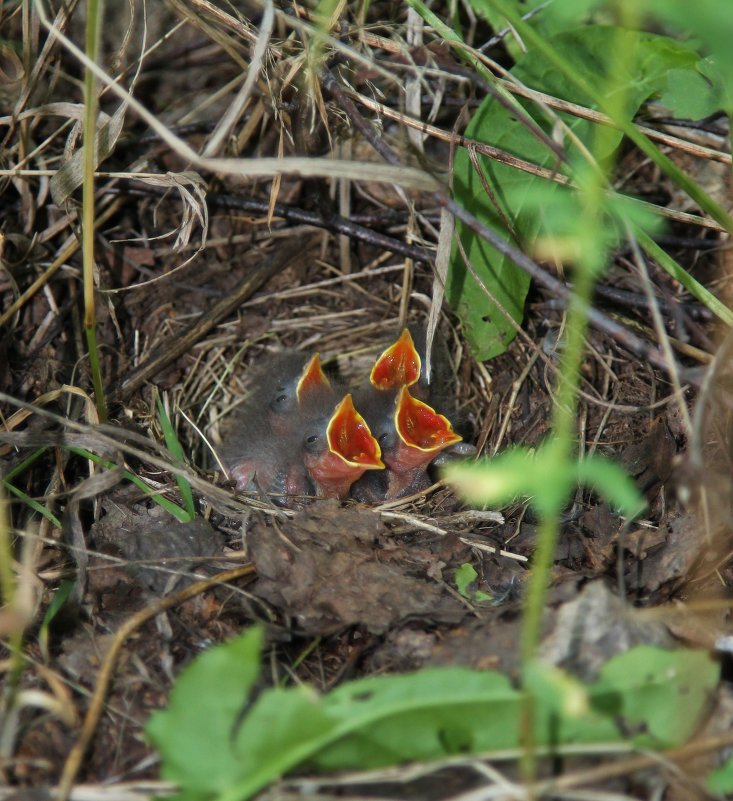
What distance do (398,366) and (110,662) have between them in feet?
4.79

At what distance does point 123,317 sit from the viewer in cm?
297

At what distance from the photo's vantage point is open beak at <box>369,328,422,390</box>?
280 cm

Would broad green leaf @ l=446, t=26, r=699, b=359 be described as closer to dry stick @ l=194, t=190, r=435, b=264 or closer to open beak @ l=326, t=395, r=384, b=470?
dry stick @ l=194, t=190, r=435, b=264

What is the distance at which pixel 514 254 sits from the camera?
1957mm

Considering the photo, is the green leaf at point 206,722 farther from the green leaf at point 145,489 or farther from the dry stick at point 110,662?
Answer: the green leaf at point 145,489

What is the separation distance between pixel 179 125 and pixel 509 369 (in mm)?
1498

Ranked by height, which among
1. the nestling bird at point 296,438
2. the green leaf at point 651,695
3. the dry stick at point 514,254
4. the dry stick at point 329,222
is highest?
the dry stick at point 514,254

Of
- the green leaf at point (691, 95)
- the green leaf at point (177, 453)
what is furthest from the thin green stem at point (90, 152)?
the green leaf at point (691, 95)

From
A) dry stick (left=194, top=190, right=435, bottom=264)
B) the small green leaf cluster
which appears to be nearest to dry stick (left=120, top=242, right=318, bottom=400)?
dry stick (left=194, top=190, right=435, bottom=264)

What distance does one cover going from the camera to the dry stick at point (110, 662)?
144 centimetres

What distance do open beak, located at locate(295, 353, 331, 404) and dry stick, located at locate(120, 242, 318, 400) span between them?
40 cm

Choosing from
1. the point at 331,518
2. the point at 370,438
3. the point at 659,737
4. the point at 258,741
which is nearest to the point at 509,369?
the point at 370,438

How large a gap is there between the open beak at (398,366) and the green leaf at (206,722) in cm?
157

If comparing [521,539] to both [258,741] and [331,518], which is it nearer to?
[331,518]
